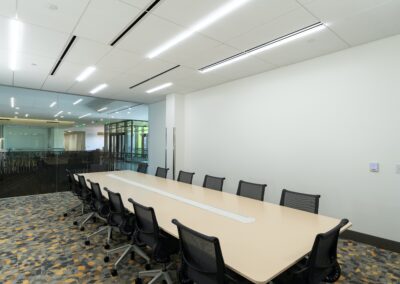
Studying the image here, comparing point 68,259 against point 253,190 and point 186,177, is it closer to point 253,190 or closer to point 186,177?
point 186,177

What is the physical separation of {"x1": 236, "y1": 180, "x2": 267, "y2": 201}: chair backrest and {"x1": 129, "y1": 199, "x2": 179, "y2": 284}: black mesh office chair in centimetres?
141

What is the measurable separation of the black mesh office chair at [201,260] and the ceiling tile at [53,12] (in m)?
2.49

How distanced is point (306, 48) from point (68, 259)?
4461 millimetres

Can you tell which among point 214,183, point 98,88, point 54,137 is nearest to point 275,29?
point 214,183

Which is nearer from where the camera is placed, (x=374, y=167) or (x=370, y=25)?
(x=370, y=25)

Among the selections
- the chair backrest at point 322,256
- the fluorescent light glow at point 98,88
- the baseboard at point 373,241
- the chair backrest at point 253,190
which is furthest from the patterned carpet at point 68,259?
the fluorescent light glow at point 98,88

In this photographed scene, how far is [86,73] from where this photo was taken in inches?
180

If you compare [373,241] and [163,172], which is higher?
[163,172]

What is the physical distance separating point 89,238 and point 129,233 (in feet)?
3.76

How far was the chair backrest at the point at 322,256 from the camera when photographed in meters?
1.52

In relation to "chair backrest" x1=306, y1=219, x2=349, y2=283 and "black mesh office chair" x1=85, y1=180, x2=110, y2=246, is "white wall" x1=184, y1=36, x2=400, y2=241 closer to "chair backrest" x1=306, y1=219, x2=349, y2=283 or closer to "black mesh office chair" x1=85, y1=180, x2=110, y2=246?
"chair backrest" x1=306, y1=219, x2=349, y2=283

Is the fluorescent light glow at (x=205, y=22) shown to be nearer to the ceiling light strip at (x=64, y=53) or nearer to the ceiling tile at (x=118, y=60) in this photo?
the ceiling tile at (x=118, y=60)

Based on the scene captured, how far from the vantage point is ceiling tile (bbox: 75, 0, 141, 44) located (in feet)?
7.73

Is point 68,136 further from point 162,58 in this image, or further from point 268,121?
point 268,121
